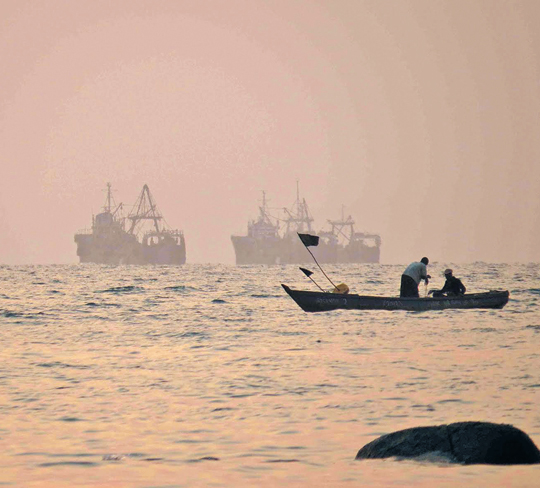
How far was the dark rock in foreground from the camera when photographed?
10602 mm

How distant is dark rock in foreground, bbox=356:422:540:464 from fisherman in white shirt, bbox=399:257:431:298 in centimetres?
2222

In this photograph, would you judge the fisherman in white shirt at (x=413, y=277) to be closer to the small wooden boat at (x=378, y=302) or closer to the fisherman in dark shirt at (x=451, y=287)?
the small wooden boat at (x=378, y=302)

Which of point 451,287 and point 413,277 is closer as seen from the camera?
point 413,277

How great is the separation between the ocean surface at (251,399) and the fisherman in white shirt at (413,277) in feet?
9.43

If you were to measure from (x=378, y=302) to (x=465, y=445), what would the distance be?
24.2 metres

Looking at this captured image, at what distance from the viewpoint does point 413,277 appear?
34.2 metres

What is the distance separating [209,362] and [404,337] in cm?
737

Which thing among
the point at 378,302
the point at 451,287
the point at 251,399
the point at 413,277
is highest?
the point at 413,277

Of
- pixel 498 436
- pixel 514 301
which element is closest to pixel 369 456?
pixel 498 436

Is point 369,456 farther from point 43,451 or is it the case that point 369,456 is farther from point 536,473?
point 43,451

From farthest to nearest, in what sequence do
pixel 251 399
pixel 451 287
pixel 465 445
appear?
pixel 451 287, pixel 251 399, pixel 465 445

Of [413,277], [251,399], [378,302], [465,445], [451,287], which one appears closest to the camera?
[465,445]

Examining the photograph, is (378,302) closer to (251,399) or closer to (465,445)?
(251,399)

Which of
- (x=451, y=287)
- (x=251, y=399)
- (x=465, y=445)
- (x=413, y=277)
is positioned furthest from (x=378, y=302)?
(x=465, y=445)
